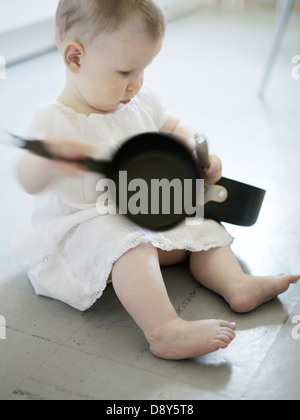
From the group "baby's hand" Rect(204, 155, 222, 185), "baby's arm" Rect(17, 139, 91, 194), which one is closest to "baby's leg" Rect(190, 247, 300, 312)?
"baby's hand" Rect(204, 155, 222, 185)

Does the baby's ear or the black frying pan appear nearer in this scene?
the black frying pan

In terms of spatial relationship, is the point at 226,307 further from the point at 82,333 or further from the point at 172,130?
the point at 172,130

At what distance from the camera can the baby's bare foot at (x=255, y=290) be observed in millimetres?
945

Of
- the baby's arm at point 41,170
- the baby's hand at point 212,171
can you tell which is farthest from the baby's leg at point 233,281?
the baby's arm at point 41,170

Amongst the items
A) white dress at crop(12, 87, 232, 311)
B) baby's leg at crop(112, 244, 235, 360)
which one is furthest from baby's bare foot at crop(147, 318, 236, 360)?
white dress at crop(12, 87, 232, 311)

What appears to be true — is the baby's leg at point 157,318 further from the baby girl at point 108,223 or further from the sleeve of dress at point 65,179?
the sleeve of dress at point 65,179

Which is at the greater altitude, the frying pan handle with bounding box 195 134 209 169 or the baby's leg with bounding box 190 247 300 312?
the frying pan handle with bounding box 195 134 209 169

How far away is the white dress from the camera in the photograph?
934mm

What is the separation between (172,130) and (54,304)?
1.24 ft

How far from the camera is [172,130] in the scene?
112 centimetres

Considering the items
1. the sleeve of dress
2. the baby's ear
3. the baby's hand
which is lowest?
the sleeve of dress

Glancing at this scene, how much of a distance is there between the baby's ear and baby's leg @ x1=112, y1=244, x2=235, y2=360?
29 centimetres

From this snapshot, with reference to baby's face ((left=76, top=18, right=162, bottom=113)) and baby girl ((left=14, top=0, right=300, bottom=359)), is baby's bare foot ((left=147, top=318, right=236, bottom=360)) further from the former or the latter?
baby's face ((left=76, top=18, right=162, bottom=113))

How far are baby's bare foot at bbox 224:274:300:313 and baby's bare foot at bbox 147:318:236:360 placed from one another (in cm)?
8
